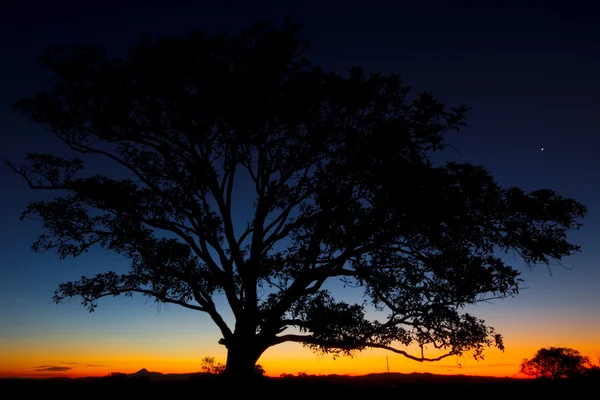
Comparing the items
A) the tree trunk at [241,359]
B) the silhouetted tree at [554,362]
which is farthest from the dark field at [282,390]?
the silhouetted tree at [554,362]

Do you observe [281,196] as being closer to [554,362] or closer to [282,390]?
[282,390]

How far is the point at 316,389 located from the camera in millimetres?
16062

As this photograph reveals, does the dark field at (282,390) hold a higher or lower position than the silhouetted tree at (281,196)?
lower

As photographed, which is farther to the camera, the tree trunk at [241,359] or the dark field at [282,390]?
the tree trunk at [241,359]

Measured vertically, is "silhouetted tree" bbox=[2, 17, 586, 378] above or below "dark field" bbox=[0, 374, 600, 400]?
above

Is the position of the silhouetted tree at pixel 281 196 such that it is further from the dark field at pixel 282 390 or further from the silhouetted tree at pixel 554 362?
the silhouetted tree at pixel 554 362

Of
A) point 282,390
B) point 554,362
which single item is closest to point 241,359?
point 282,390

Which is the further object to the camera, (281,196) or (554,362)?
(554,362)

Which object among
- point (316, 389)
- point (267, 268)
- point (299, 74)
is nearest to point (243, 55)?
point (299, 74)

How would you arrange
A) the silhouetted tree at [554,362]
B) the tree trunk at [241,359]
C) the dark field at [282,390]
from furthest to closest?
the silhouetted tree at [554,362], the tree trunk at [241,359], the dark field at [282,390]

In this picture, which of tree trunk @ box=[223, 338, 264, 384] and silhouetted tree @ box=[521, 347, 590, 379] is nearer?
tree trunk @ box=[223, 338, 264, 384]

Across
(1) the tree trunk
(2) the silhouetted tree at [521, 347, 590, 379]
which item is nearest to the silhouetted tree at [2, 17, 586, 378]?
(1) the tree trunk

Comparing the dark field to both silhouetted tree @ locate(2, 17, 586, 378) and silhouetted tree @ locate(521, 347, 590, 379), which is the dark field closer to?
silhouetted tree @ locate(2, 17, 586, 378)

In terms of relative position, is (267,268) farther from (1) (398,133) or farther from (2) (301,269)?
(1) (398,133)
